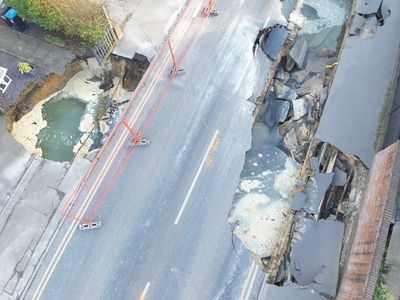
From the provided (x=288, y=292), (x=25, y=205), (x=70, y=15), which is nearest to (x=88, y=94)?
(x=70, y=15)

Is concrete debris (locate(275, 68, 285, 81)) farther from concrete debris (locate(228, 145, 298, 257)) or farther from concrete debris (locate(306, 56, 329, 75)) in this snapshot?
concrete debris (locate(228, 145, 298, 257))

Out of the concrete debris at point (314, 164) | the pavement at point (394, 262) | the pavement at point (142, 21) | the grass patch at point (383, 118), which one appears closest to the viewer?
the pavement at point (394, 262)

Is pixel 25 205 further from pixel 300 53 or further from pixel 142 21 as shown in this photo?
pixel 300 53

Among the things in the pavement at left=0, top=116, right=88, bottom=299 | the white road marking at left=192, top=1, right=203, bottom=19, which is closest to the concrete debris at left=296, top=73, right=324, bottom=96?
the white road marking at left=192, top=1, right=203, bottom=19

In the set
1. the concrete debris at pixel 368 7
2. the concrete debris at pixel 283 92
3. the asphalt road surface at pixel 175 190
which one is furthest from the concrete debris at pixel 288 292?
the concrete debris at pixel 368 7

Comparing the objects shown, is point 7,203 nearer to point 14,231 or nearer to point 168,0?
point 14,231

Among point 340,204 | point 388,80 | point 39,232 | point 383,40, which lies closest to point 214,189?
point 340,204

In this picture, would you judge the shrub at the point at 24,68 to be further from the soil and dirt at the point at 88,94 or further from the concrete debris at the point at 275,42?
the concrete debris at the point at 275,42
